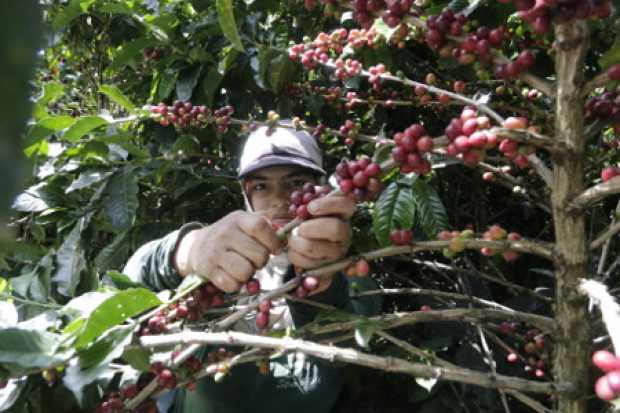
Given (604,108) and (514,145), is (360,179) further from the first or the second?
(604,108)

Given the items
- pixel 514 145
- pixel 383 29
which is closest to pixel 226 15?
pixel 383 29

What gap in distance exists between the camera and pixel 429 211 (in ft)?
4.44

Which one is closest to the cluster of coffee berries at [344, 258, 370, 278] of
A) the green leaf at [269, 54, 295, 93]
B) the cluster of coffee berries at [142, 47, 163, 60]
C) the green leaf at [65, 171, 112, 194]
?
the green leaf at [269, 54, 295, 93]

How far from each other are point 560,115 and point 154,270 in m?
1.11

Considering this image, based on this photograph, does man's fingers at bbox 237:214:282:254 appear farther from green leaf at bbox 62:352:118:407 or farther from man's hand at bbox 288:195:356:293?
green leaf at bbox 62:352:118:407

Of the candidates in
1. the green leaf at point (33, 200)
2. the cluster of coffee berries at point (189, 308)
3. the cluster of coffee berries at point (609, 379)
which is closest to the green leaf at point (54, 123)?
the green leaf at point (33, 200)

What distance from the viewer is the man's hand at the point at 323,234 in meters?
1.12

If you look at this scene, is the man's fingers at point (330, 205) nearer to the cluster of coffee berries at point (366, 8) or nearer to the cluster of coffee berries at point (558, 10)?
the cluster of coffee berries at point (366, 8)

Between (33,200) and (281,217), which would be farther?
(33,200)

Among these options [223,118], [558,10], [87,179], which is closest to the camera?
[558,10]

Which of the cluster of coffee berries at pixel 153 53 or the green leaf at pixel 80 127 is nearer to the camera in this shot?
the green leaf at pixel 80 127

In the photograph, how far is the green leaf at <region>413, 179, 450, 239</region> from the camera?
1.34 metres

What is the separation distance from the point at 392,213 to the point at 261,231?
310 millimetres

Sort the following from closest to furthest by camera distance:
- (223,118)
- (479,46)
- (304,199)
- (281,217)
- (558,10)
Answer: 1. (558,10)
2. (479,46)
3. (304,199)
4. (223,118)
5. (281,217)
